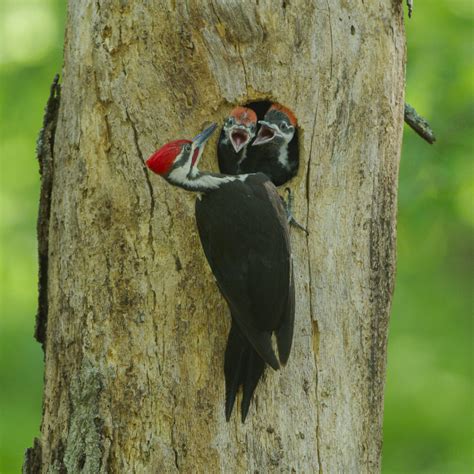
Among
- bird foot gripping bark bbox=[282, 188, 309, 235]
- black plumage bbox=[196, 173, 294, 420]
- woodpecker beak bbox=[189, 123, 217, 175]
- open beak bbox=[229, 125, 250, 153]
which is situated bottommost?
black plumage bbox=[196, 173, 294, 420]

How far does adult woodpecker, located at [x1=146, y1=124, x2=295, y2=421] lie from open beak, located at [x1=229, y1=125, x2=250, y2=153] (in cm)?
22

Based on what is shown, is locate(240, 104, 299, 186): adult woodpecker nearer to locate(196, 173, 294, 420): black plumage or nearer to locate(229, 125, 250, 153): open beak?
locate(229, 125, 250, 153): open beak

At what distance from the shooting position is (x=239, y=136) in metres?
4.24

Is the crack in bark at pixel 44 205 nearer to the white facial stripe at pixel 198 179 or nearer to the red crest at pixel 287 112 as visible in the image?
the white facial stripe at pixel 198 179

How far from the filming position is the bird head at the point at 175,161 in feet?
12.4

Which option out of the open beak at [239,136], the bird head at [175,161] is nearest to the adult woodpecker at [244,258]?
the bird head at [175,161]

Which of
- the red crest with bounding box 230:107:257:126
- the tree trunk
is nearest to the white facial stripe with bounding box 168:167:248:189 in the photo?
the tree trunk

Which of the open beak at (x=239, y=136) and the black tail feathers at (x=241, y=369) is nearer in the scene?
the black tail feathers at (x=241, y=369)

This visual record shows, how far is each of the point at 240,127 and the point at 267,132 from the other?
0.25m

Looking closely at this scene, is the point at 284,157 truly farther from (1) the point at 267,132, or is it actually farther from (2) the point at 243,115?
(2) the point at 243,115

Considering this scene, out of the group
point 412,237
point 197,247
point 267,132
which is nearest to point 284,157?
point 267,132

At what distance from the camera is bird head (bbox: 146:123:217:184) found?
3.78 meters

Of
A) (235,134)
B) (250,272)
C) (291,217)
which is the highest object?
(235,134)

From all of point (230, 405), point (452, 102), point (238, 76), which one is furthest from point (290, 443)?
point (452, 102)
